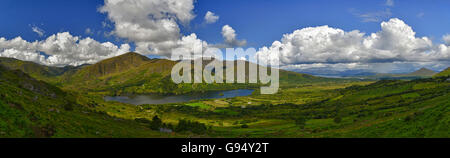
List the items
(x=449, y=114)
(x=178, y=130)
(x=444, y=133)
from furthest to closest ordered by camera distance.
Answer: (x=178, y=130), (x=449, y=114), (x=444, y=133)

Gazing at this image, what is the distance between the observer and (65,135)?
135 feet

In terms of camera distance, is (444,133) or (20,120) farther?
(444,133)
